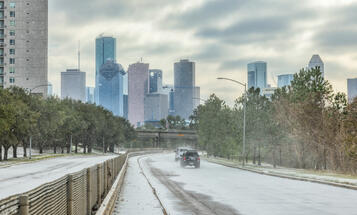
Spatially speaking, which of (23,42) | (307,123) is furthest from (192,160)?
(23,42)

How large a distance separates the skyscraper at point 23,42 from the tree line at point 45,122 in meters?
34.5

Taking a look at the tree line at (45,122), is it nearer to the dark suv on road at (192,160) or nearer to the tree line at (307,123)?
the dark suv on road at (192,160)

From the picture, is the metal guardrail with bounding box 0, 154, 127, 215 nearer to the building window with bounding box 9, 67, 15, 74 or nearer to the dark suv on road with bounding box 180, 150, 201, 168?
the dark suv on road with bounding box 180, 150, 201, 168

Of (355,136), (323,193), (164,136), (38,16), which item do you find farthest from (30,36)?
(323,193)

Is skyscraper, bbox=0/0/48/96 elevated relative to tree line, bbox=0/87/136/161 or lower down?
elevated

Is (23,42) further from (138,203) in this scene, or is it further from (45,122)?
(138,203)

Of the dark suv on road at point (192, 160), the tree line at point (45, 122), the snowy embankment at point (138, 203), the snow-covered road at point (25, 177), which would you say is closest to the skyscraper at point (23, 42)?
the tree line at point (45, 122)

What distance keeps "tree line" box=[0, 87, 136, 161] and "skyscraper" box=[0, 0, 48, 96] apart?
34.5 metres

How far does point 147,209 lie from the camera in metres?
16.5

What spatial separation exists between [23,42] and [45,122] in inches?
3551

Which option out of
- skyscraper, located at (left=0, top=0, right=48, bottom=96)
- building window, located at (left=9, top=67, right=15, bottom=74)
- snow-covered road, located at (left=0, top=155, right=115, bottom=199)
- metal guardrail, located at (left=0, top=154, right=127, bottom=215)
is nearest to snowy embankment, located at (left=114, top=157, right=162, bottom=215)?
metal guardrail, located at (left=0, top=154, right=127, bottom=215)

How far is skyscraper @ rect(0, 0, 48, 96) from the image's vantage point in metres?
160

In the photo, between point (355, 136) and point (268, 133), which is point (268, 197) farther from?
point (268, 133)

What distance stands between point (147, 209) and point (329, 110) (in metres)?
41.6
